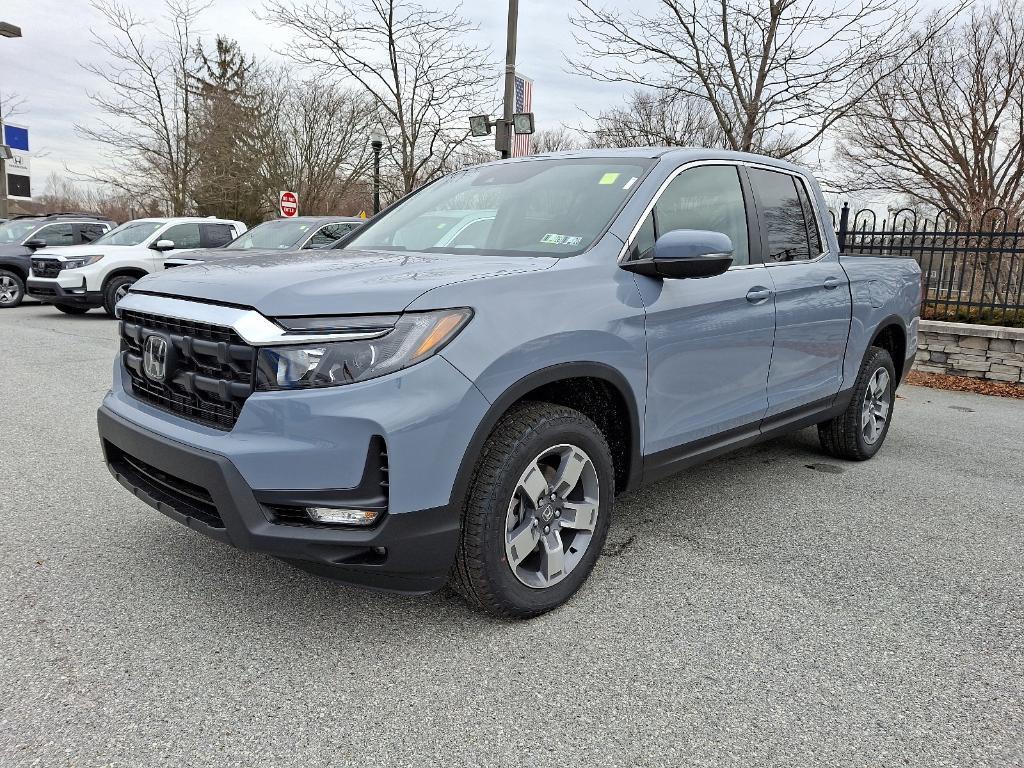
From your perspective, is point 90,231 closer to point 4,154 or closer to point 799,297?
point 4,154

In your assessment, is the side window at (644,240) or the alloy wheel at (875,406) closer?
the side window at (644,240)

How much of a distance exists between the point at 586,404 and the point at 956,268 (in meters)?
8.21

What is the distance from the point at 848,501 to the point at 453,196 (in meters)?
2.73

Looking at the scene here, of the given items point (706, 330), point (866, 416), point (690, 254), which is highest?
point (690, 254)

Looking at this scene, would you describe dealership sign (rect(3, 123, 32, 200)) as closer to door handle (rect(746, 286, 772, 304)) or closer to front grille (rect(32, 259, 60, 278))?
front grille (rect(32, 259, 60, 278))

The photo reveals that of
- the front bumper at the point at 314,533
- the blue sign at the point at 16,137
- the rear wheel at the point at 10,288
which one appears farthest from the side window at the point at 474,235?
the blue sign at the point at 16,137

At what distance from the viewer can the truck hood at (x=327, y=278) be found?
89.7 inches

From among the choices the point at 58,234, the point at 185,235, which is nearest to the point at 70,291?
the point at 185,235

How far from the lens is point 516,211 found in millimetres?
3395

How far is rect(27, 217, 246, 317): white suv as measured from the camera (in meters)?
12.3

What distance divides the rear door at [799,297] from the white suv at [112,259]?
35.3ft

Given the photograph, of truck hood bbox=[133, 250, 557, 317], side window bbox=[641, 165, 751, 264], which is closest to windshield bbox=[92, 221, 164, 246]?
truck hood bbox=[133, 250, 557, 317]

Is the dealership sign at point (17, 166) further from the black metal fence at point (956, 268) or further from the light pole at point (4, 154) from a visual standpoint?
the black metal fence at point (956, 268)

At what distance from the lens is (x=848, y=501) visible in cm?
416
